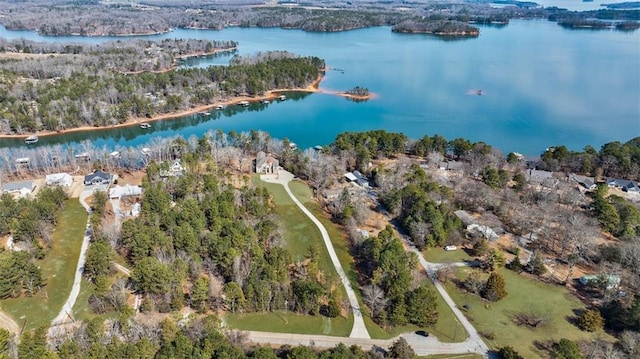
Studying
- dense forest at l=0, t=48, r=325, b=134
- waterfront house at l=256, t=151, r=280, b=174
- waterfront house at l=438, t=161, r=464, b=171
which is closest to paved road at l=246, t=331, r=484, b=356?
waterfront house at l=256, t=151, r=280, b=174

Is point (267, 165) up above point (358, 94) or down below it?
below

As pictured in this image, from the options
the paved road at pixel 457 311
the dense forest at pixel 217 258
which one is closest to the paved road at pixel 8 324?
the dense forest at pixel 217 258

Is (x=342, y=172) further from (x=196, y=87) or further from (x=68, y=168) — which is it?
(x=196, y=87)

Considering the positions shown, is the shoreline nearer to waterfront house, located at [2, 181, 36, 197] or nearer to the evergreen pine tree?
waterfront house, located at [2, 181, 36, 197]

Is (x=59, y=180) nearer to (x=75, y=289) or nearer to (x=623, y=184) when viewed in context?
(x=75, y=289)

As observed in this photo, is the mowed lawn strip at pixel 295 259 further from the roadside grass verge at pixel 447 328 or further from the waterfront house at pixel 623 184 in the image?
the waterfront house at pixel 623 184

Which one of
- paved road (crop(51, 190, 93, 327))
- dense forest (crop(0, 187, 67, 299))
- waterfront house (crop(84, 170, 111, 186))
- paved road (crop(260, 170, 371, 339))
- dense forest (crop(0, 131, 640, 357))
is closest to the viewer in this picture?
paved road (crop(260, 170, 371, 339))

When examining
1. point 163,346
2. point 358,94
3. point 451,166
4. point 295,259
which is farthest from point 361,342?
point 358,94

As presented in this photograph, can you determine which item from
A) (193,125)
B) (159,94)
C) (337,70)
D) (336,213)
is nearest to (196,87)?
(159,94)
